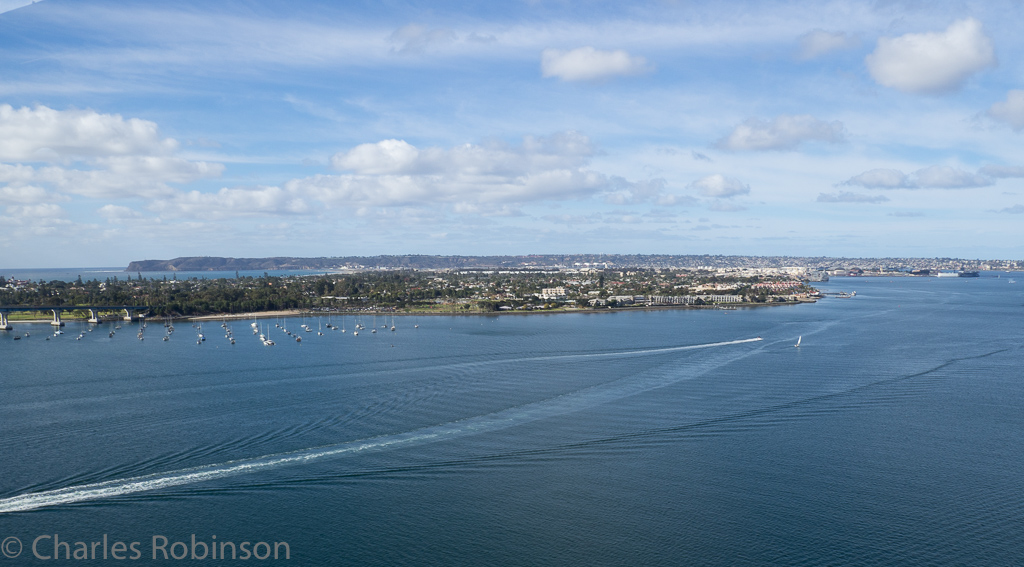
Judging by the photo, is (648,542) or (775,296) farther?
(775,296)

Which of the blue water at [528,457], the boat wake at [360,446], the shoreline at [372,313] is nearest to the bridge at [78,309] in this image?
the shoreline at [372,313]

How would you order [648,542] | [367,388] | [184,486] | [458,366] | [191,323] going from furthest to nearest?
[191,323], [458,366], [367,388], [184,486], [648,542]

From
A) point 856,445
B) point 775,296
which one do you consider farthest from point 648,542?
point 775,296

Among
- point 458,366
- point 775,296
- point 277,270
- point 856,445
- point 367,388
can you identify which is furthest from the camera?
point 277,270

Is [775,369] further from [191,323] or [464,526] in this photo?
[191,323]

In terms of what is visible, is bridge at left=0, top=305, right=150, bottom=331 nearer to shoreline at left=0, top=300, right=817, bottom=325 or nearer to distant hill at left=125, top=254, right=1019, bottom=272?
shoreline at left=0, top=300, right=817, bottom=325

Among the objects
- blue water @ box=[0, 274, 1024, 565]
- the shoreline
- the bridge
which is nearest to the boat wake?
blue water @ box=[0, 274, 1024, 565]

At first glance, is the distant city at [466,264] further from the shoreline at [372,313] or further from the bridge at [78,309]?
the bridge at [78,309]
